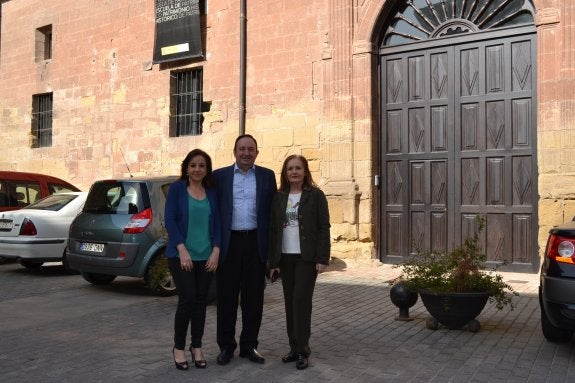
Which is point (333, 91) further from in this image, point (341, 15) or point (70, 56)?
point (70, 56)

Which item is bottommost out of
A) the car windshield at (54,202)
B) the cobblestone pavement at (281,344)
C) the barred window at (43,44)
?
the cobblestone pavement at (281,344)

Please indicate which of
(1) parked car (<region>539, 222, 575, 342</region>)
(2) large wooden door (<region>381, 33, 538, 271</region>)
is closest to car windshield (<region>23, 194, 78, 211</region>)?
(2) large wooden door (<region>381, 33, 538, 271</region>)

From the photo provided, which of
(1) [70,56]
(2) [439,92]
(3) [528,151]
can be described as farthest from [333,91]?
(1) [70,56]

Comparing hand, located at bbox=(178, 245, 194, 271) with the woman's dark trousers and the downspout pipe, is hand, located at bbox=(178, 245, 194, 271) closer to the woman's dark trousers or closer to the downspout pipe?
the woman's dark trousers

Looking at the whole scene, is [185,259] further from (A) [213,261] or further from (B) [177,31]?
(B) [177,31]

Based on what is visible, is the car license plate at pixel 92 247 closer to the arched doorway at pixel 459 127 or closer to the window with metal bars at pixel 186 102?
the arched doorway at pixel 459 127

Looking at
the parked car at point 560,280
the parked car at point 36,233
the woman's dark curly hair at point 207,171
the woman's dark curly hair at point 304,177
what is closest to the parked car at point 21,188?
the parked car at point 36,233

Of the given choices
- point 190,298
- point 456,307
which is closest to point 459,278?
point 456,307

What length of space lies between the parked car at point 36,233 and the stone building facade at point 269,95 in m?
4.07

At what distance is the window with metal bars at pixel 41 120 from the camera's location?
1805cm

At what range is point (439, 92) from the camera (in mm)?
10891

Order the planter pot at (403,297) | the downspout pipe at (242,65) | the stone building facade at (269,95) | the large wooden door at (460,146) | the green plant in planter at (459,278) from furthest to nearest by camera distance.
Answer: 1. the downspout pipe at (242,65)
2. the large wooden door at (460,146)
3. the stone building facade at (269,95)
4. the planter pot at (403,297)
5. the green plant in planter at (459,278)

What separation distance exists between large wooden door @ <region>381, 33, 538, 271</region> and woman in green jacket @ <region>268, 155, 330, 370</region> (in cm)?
613

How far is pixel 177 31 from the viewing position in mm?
14344
